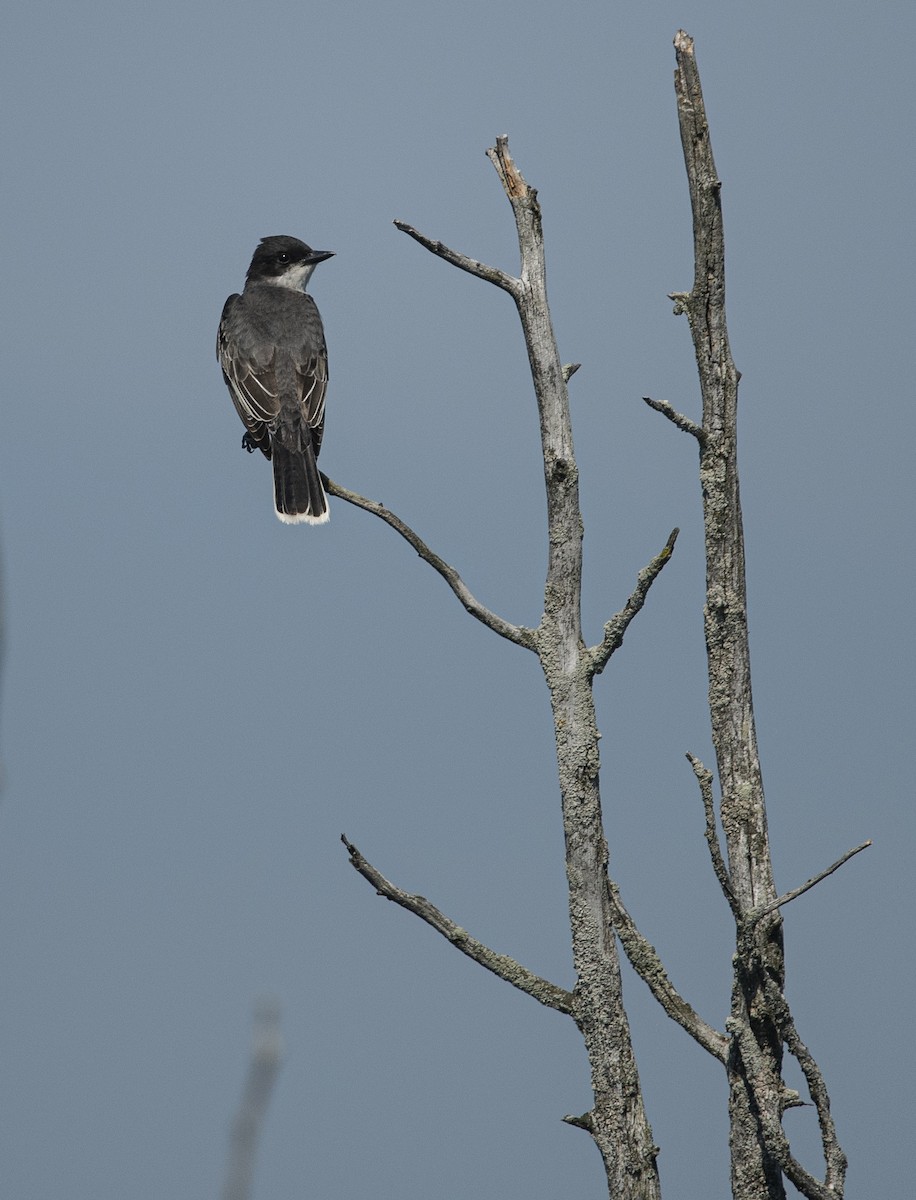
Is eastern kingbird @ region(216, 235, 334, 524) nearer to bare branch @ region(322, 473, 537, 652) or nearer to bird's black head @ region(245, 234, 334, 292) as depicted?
bird's black head @ region(245, 234, 334, 292)

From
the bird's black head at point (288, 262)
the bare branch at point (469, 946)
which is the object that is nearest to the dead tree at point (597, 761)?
the bare branch at point (469, 946)

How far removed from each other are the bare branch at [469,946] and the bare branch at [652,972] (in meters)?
0.36

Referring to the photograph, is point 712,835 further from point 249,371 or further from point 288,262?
point 288,262

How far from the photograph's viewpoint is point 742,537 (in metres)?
5.56

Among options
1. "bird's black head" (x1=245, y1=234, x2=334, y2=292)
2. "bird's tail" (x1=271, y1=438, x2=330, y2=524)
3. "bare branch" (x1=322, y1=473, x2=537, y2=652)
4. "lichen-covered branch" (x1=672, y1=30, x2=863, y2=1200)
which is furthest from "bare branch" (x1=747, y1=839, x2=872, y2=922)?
"bird's black head" (x1=245, y1=234, x2=334, y2=292)

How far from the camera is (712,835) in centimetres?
469

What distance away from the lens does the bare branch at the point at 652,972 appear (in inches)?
215

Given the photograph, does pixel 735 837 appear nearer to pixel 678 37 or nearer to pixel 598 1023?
pixel 598 1023

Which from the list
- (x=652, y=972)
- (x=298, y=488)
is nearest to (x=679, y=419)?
(x=652, y=972)

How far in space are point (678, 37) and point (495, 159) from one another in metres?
0.87

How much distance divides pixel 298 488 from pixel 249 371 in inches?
65.0

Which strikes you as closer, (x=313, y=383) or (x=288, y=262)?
(x=313, y=383)

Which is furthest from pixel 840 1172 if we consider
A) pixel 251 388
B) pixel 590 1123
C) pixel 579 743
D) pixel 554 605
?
pixel 251 388

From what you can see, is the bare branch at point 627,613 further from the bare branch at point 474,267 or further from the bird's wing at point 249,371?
the bird's wing at point 249,371
